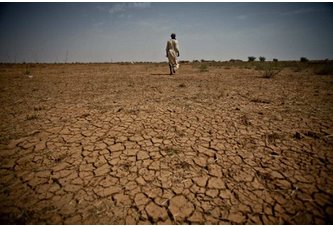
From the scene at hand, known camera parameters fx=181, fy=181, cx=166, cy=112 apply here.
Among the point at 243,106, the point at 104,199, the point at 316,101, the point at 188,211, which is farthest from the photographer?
the point at 316,101

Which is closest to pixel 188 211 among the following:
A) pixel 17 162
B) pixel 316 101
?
pixel 17 162

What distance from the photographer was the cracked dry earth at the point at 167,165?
1575 millimetres

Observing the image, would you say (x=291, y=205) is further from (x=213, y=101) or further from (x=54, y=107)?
(x=54, y=107)

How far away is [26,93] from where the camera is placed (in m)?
5.23

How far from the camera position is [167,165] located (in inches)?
83.0

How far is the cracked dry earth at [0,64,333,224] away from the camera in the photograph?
5.17 feet

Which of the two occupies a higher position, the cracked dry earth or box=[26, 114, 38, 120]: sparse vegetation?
box=[26, 114, 38, 120]: sparse vegetation

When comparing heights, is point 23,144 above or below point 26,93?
below

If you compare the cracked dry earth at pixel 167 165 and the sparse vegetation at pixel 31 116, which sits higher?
the sparse vegetation at pixel 31 116

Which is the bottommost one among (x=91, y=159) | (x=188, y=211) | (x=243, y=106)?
(x=188, y=211)

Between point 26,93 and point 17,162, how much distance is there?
154 inches

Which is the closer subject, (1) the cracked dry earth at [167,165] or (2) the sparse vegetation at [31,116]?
(1) the cracked dry earth at [167,165]

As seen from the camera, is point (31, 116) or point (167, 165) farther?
point (31, 116)

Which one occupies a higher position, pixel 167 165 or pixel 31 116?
pixel 31 116
